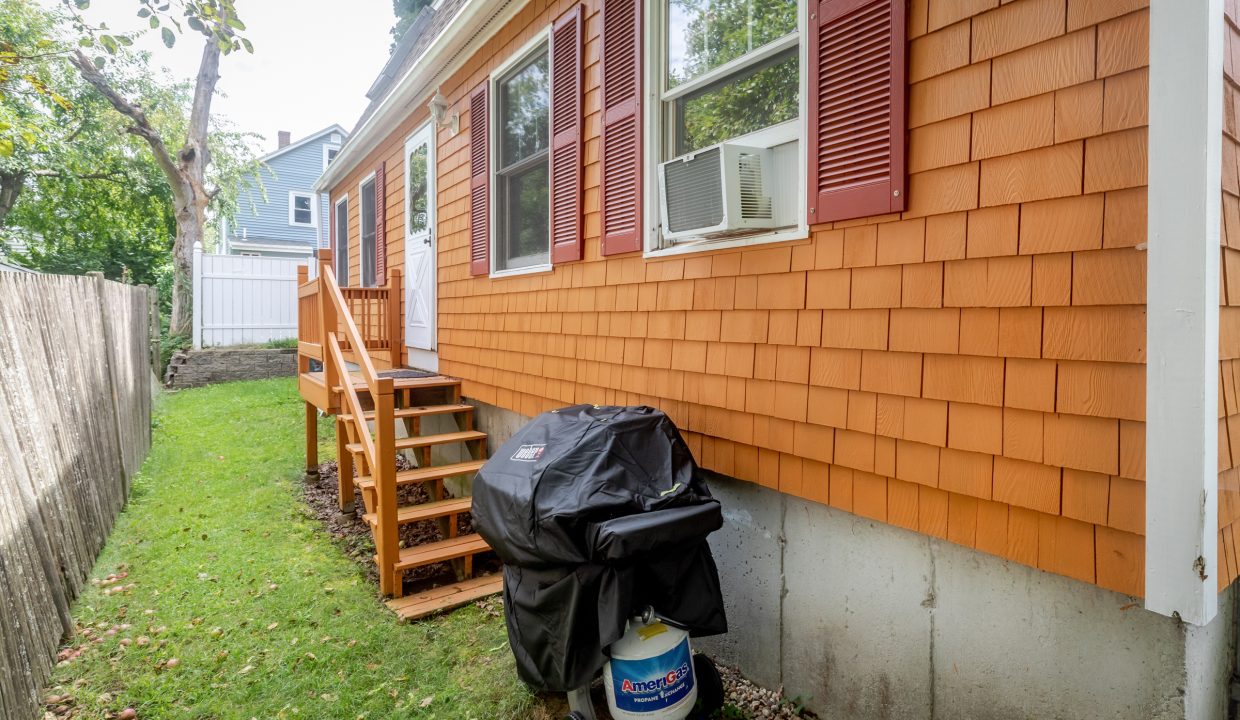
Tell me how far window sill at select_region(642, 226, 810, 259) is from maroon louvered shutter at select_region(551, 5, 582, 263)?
0.84 m

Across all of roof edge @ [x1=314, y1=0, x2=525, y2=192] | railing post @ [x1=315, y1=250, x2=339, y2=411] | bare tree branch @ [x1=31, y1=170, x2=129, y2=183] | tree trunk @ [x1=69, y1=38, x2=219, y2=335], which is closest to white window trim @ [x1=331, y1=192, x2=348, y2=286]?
roof edge @ [x1=314, y1=0, x2=525, y2=192]

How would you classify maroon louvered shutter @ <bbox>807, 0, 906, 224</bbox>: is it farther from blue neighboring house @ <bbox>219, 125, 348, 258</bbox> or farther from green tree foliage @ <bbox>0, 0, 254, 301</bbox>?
blue neighboring house @ <bbox>219, 125, 348, 258</bbox>

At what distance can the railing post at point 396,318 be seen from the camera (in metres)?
6.93

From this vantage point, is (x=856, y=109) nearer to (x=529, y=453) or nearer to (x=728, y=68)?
(x=728, y=68)

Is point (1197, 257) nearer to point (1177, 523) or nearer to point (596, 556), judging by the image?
point (1177, 523)

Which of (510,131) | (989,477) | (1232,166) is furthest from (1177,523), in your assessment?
(510,131)

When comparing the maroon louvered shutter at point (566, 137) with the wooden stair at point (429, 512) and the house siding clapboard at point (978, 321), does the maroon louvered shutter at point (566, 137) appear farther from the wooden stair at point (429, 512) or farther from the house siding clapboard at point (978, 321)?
the wooden stair at point (429, 512)

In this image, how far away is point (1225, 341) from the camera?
157cm

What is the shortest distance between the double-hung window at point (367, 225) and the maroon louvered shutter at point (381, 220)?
580mm

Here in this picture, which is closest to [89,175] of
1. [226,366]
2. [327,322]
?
[226,366]

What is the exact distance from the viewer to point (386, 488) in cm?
370

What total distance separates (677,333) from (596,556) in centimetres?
128

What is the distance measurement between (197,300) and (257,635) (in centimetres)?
1025

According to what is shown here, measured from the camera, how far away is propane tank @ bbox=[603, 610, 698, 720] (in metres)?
2.13
